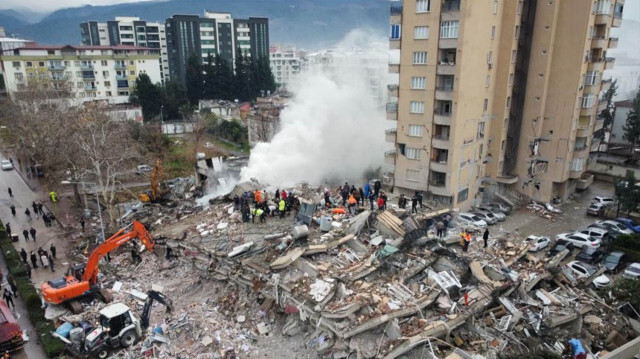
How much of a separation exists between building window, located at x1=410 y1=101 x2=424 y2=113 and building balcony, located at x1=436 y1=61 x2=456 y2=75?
2.25 metres

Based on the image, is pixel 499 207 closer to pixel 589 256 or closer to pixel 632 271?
pixel 589 256

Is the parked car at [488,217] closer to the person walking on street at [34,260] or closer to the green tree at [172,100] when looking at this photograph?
the person walking on street at [34,260]

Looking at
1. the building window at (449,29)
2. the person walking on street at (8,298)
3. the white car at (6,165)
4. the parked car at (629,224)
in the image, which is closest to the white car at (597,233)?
the parked car at (629,224)

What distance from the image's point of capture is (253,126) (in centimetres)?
5438

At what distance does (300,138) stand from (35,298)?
21.7 metres

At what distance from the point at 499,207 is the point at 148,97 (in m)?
50.5

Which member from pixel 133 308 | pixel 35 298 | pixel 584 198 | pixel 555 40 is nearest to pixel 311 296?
pixel 133 308

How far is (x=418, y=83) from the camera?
2811 centimetres

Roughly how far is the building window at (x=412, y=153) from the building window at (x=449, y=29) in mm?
7224

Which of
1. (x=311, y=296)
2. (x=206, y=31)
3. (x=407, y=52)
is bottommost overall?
(x=311, y=296)

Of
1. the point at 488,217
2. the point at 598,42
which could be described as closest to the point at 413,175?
the point at 488,217

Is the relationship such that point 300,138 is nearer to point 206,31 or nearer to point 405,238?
point 405,238

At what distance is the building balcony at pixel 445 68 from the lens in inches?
1046

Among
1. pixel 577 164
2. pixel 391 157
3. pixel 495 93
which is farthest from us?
pixel 577 164
